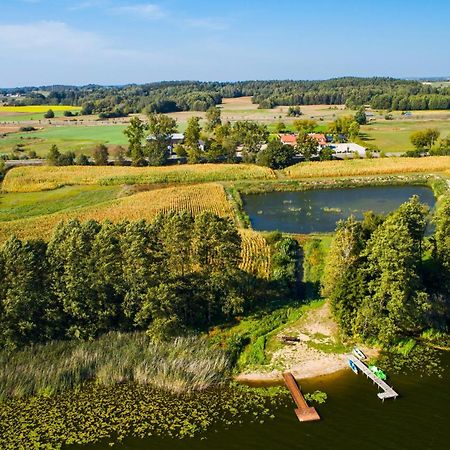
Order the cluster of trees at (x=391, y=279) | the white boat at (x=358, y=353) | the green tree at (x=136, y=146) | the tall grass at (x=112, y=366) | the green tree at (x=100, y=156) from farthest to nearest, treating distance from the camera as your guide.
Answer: the green tree at (x=100, y=156) < the green tree at (x=136, y=146) < the cluster of trees at (x=391, y=279) < the white boat at (x=358, y=353) < the tall grass at (x=112, y=366)

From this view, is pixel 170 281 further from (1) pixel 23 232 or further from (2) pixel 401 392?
(1) pixel 23 232

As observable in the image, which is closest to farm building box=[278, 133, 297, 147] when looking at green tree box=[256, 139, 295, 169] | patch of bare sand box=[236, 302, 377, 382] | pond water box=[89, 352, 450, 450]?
green tree box=[256, 139, 295, 169]

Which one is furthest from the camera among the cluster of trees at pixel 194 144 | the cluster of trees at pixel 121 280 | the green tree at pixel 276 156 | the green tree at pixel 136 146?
the cluster of trees at pixel 194 144

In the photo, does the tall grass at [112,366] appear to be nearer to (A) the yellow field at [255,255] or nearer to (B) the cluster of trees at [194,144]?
(A) the yellow field at [255,255]

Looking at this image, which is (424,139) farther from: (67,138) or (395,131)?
(67,138)

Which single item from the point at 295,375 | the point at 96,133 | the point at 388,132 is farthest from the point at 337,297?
the point at 96,133

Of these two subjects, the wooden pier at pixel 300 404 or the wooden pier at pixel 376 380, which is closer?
the wooden pier at pixel 300 404

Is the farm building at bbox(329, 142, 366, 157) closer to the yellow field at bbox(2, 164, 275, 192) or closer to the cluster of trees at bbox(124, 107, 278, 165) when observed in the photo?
the cluster of trees at bbox(124, 107, 278, 165)

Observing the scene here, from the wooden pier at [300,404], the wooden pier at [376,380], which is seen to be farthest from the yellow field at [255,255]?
the wooden pier at [300,404]
